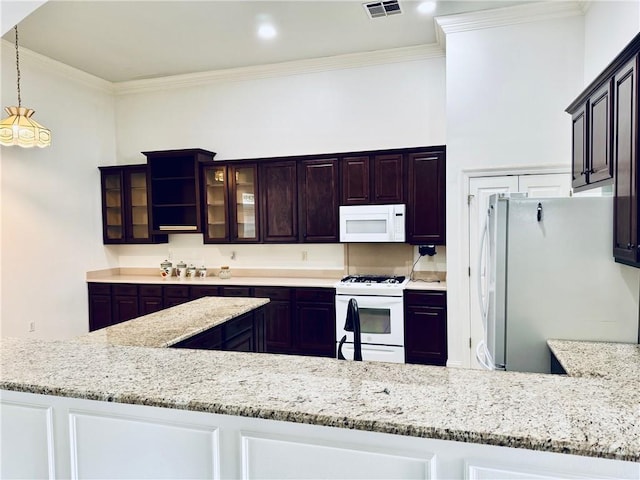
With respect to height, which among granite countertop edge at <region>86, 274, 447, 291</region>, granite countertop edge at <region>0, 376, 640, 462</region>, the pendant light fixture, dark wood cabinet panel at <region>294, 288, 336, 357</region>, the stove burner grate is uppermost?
the pendant light fixture

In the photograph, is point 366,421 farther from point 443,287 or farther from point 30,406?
point 443,287

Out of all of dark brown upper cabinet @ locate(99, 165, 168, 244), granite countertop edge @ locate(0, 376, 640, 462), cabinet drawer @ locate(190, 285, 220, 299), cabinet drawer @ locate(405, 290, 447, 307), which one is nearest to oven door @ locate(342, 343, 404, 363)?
cabinet drawer @ locate(405, 290, 447, 307)

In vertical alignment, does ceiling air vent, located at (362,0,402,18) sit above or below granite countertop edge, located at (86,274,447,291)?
above

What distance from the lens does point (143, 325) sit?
7.55 feet

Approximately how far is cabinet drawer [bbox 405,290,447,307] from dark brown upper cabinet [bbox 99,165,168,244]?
3251 mm

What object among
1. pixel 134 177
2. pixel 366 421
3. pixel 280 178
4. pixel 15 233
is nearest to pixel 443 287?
pixel 280 178

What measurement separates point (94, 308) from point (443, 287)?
419 cm

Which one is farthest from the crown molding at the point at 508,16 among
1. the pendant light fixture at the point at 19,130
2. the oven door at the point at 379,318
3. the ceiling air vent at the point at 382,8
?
the pendant light fixture at the point at 19,130

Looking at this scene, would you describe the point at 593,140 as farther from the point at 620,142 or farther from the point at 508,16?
the point at 508,16

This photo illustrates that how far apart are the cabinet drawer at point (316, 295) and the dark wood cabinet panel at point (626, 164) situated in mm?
2785

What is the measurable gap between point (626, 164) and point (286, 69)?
13.1ft

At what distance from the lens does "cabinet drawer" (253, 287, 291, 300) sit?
463 cm

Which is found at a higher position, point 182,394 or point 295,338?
point 182,394

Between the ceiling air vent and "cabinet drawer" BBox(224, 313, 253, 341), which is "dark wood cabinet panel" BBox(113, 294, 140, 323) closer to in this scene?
"cabinet drawer" BBox(224, 313, 253, 341)
